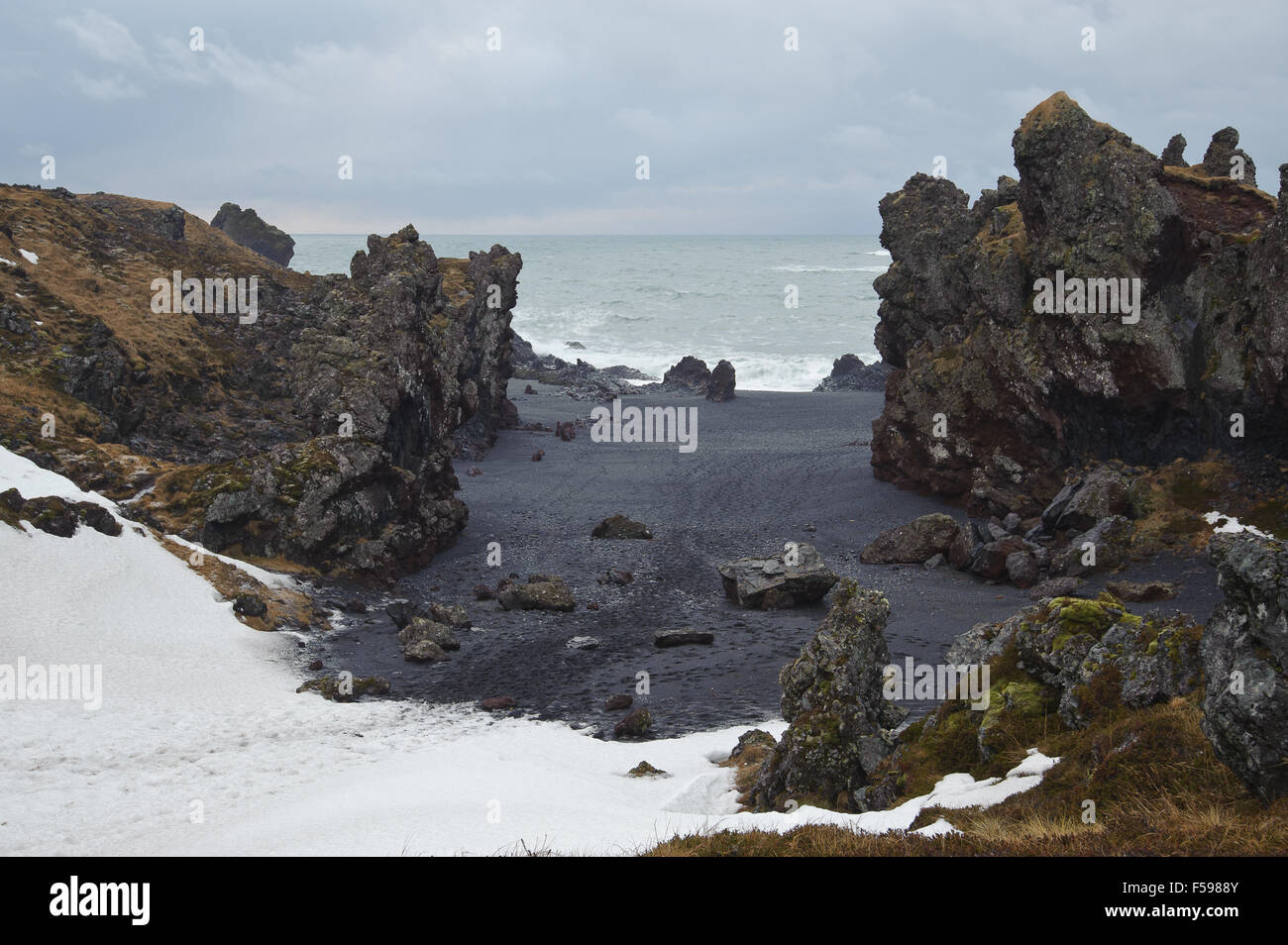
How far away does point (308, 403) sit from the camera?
40344mm

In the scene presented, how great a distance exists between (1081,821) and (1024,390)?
3534 centimetres

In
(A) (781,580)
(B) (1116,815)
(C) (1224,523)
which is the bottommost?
(A) (781,580)

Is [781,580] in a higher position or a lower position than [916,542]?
lower

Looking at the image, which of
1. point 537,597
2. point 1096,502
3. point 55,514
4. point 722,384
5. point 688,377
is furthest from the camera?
point 688,377

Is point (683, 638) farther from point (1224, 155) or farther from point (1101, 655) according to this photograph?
point (1224, 155)

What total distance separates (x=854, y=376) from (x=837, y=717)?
82917mm

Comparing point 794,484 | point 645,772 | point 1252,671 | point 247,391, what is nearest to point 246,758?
point 645,772

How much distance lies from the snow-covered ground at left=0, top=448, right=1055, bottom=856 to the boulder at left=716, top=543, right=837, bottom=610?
10886 millimetres

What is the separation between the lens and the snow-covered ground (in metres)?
16.0

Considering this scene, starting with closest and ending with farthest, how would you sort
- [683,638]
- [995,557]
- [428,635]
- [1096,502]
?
[428,635]
[683,638]
[995,557]
[1096,502]

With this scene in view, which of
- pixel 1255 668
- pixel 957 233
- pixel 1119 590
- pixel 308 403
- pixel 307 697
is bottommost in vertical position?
pixel 307 697

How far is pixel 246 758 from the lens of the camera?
2097 cm
